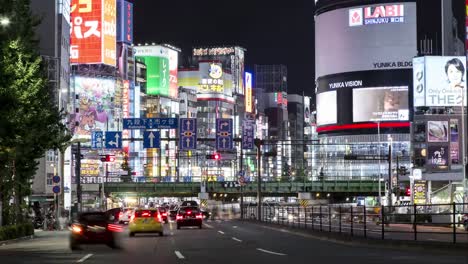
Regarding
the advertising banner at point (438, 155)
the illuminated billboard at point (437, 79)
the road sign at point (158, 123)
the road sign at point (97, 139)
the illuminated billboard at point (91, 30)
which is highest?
the illuminated billboard at point (91, 30)

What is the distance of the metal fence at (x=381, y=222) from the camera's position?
104ft

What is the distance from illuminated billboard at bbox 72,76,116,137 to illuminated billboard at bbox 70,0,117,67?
6.50m

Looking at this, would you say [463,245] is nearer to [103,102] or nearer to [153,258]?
[153,258]

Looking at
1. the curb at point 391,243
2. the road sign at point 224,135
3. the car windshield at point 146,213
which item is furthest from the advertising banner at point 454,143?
the car windshield at point 146,213

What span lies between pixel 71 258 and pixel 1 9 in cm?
1968

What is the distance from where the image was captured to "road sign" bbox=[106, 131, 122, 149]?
7250cm

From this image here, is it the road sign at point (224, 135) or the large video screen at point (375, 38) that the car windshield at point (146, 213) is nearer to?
the road sign at point (224, 135)

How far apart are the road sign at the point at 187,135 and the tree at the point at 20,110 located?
1742 centimetres

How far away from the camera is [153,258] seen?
1011 inches

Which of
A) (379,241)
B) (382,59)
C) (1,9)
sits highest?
(382,59)

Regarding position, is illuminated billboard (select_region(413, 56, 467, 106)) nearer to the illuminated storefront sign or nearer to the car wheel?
the illuminated storefront sign

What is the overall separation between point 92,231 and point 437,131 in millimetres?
85690

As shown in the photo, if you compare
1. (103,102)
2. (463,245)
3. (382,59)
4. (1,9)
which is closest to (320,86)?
(382,59)

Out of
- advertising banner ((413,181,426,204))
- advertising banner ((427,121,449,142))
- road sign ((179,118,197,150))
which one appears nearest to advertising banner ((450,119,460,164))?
advertising banner ((427,121,449,142))
